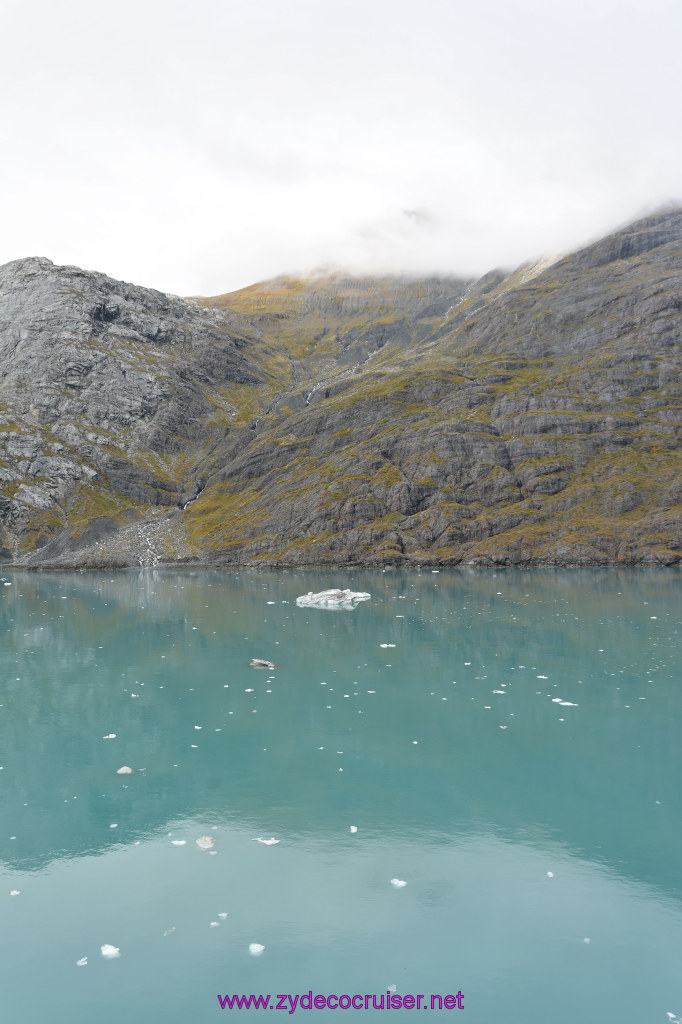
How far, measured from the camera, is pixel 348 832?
20.7 metres

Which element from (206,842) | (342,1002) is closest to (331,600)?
(206,842)

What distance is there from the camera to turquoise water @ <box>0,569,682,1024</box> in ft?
46.2

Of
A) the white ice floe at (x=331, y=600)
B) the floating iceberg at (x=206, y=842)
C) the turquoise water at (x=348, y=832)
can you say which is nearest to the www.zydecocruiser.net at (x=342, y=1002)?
the turquoise water at (x=348, y=832)

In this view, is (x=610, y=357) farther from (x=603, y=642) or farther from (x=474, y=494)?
(x=603, y=642)

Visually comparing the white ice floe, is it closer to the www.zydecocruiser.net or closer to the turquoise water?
the turquoise water

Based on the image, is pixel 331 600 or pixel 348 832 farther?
pixel 331 600

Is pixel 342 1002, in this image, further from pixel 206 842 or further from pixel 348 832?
pixel 206 842

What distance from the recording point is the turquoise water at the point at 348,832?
14.1 meters

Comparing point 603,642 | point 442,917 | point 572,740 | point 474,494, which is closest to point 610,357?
point 474,494

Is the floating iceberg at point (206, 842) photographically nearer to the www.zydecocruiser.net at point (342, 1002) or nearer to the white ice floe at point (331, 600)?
the www.zydecocruiser.net at point (342, 1002)

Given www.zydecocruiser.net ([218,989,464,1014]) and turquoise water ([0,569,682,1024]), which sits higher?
www.zydecocruiser.net ([218,989,464,1014])

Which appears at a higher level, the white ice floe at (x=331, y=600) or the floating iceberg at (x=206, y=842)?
the floating iceberg at (x=206, y=842)

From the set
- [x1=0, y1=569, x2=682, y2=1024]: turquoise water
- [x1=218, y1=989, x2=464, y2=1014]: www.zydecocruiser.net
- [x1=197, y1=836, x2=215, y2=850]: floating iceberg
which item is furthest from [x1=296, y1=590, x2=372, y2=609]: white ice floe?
[x1=218, y1=989, x2=464, y2=1014]: www.zydecocruiser.net

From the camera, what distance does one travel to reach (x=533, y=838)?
20125mm
